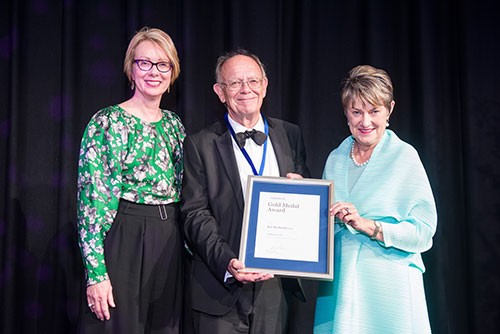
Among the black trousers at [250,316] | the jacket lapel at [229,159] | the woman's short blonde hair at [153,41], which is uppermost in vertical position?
the woman's short blonde hair at [153,41]

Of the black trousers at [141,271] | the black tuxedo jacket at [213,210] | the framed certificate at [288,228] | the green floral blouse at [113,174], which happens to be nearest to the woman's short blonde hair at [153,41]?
the green floral blouse at [113,174]

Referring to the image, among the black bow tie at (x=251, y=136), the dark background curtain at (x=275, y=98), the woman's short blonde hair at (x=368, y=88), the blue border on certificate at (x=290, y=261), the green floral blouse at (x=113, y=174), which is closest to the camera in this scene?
the blue border on certificate at (x=290, y=261)

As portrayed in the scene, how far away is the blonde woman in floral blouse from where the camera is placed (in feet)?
7.02

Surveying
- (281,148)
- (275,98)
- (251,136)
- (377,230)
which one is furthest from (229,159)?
(275,98)

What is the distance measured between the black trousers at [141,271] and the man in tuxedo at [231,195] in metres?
0.12

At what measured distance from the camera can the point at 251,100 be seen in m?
2.32

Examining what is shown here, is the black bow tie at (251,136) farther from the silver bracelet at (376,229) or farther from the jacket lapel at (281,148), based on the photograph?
the silver bracelet at (376,229)

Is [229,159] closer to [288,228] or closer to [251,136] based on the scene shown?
[251,136]

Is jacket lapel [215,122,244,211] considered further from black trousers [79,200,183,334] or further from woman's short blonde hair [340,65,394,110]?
woman's short blonde hair [340,65,394,110]

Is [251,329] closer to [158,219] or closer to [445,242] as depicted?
[158,219]

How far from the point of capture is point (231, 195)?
2189 mm

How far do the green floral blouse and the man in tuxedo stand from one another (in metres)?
0.13

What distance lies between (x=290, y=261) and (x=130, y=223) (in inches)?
30.2

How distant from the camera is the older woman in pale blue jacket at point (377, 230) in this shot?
1.92m
